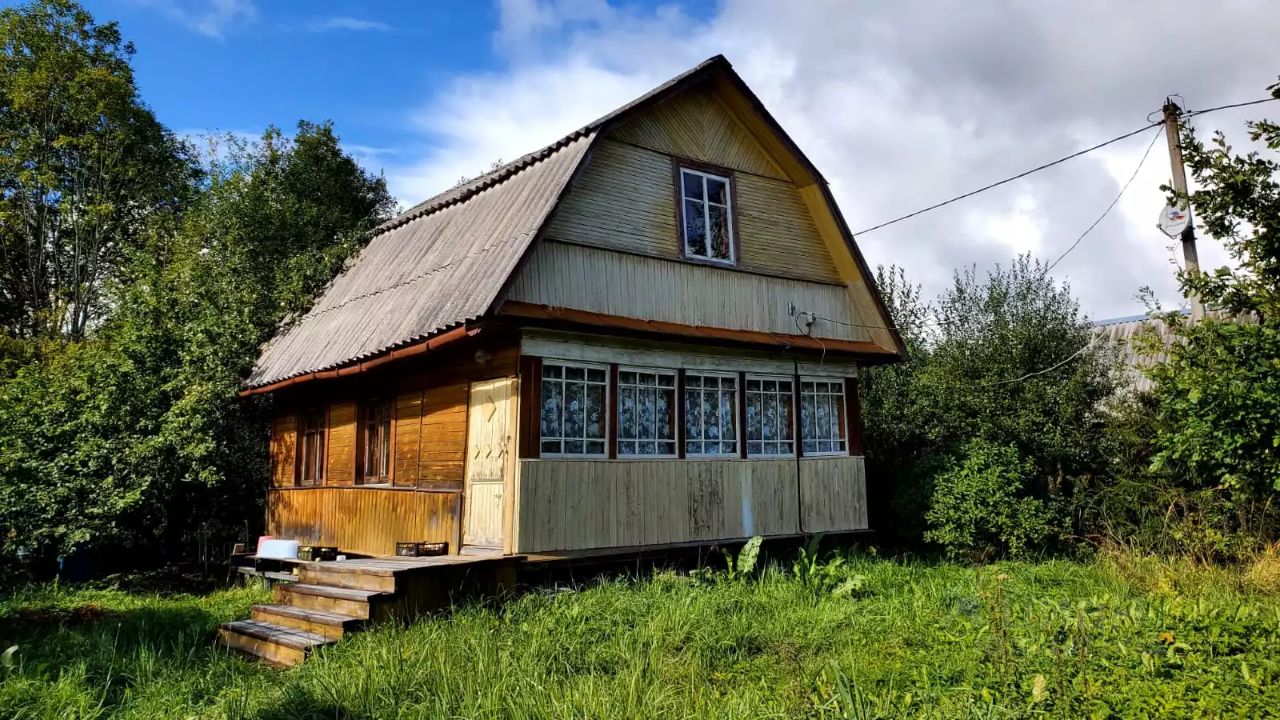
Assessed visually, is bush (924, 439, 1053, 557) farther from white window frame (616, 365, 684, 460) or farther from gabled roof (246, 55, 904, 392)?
white window frame (616, 365, 684, 460)

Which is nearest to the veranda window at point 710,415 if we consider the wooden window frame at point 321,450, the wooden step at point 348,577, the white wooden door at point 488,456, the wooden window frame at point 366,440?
the white wooden door at point 488,456

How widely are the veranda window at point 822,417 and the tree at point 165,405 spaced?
877 centimetres

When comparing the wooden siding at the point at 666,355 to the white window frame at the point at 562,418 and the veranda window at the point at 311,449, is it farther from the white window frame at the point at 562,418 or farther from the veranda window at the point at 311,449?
the veranda window at the point at 311,449

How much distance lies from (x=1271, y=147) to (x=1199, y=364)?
7.10ft

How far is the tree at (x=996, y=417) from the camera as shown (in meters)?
12.8

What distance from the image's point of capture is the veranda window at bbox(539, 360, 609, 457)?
9.84 m

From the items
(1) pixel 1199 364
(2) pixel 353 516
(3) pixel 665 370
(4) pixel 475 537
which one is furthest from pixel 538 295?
(1) pixel 1199 364

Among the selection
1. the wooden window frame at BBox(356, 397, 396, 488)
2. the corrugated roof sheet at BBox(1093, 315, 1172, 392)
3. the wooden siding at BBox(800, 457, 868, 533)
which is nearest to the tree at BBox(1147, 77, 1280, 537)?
the corrugated roof sheet at BBox(1093, 315, 1172, 392)

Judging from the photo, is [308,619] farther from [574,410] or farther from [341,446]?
[341,446]

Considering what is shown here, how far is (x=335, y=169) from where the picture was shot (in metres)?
20.3

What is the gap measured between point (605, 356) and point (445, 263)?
2.63 metres

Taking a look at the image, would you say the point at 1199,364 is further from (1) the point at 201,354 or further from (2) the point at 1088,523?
(1) the point at 201,354

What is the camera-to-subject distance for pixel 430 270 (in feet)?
38.1

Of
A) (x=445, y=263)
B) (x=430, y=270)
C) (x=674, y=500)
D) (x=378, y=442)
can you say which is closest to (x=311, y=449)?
(x=378, y=442)
